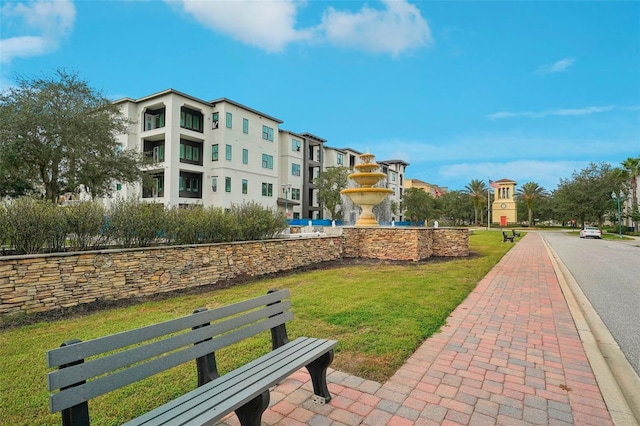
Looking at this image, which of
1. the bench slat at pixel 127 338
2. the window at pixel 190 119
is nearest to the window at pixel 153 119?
the window at pixel 190 119

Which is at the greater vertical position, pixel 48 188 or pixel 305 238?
pixel 48 188

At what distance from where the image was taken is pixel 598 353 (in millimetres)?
4594

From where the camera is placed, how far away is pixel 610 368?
13.9 ft

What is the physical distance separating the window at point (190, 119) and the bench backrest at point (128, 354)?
34351 mm

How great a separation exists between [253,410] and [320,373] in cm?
95

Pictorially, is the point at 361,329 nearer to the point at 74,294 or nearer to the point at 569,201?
the point at 74,294

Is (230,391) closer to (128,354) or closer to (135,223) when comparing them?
(128,354)

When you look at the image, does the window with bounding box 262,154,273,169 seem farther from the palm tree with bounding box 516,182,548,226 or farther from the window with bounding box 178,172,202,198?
the palm tree with bounding box 516,182,548,226

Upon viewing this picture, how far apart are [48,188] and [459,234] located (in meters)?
21.8

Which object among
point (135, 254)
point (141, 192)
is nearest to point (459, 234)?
point (135, 254)

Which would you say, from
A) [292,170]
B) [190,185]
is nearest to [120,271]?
[190,185]

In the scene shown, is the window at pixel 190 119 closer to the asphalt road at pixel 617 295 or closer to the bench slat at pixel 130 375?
the asphalt road at pixel 617 295

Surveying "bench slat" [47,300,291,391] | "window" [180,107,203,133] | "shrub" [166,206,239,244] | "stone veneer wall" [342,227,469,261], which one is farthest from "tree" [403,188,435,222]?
"bench slat" [47,300,291,391]

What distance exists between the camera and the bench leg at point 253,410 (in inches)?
97.9
